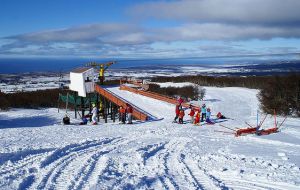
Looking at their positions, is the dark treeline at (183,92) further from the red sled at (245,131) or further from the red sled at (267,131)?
the red sled at (245,131)

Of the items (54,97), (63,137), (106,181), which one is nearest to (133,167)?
(106,181)

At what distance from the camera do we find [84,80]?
1292 inches

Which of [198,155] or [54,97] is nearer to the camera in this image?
[198,155]

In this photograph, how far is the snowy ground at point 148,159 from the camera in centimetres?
891

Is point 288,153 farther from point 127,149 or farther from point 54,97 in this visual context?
point 54,97

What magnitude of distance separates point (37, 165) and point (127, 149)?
3682 millimetres

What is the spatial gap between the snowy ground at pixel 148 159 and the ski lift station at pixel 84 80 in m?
14.4

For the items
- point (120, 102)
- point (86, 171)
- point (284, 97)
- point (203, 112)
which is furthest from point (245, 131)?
point (120, 102)

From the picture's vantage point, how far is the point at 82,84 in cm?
3266

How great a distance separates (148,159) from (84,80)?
22391 millimetres

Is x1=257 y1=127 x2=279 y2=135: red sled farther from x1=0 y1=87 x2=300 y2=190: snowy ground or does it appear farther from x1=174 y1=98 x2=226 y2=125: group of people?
x1=174 y1=98 x2=226 y2=125: group of people

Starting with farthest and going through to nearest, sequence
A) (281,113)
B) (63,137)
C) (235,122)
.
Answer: (281,113), (235,122), (63,137)

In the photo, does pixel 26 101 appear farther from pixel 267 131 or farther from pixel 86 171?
pixel 86 171

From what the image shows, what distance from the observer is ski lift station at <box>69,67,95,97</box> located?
106 ft
